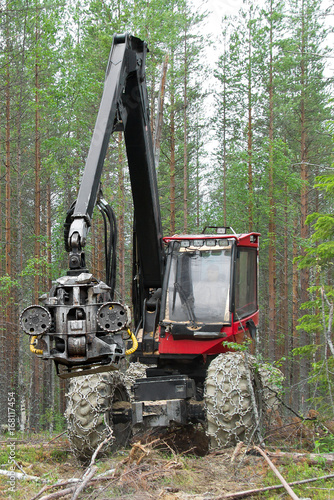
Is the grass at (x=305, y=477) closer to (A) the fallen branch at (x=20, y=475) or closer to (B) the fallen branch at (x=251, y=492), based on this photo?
(B) the fallen branch at (x=251, y=492)

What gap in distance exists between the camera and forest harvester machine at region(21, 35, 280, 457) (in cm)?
444

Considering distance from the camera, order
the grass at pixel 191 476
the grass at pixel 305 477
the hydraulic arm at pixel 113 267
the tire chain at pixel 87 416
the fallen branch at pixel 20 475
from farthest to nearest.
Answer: the tire chain at pixel 87 416 → the fallen branch at pixel 20 475 → the grass at pixel 191 476 → the grass at pixel 305 477 → the hydraulic arm at pixel 113 267

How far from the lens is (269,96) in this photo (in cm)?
2236

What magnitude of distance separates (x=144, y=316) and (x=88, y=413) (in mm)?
1861

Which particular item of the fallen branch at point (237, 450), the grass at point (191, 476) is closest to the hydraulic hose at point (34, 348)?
the grass at point (191, 476)

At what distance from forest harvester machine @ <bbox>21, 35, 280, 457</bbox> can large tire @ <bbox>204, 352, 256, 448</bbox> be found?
0.01 m

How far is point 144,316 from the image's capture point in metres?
7.98

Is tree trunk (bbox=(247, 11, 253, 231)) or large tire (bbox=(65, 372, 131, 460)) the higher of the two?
tree trunk (bbox=(247, 11, 253, 231))

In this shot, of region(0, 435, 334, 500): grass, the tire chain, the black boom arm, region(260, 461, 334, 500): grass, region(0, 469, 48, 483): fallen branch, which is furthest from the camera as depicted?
the tire chain

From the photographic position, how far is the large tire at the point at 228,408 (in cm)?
621

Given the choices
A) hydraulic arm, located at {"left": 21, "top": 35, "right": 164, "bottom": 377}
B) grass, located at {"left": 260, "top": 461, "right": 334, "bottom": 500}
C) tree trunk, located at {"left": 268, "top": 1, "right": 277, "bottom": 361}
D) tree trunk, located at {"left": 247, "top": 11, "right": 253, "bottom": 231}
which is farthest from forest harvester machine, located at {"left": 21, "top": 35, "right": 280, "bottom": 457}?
tree trunk, located at {"left": 247, "top": 11, "right": 253, "bottom": 231}

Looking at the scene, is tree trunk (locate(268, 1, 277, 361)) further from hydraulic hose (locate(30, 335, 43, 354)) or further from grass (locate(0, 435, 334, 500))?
hydraulic hose (locate(30, 335, 43, 354))

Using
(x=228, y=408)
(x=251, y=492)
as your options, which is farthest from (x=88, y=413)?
(x=251, y=492)

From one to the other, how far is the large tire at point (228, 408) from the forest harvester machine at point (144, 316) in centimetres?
1
